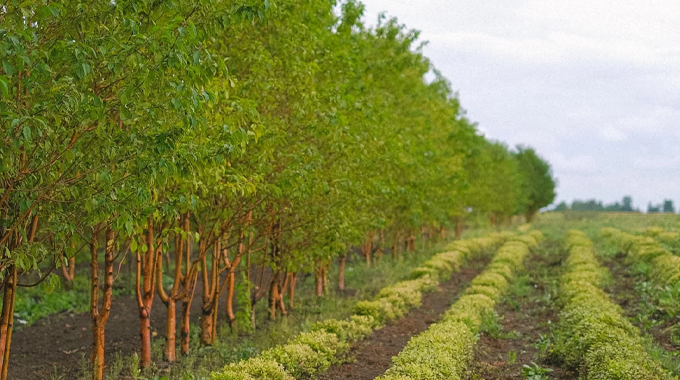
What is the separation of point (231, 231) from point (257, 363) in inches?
133

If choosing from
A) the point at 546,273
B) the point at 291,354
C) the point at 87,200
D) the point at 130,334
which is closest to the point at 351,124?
the point at 291,354

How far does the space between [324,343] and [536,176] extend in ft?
222

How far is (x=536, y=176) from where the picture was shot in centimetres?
7144

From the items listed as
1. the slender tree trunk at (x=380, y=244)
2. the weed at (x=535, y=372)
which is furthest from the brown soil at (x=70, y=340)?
the slender tree trunk at (x=380, y=244)

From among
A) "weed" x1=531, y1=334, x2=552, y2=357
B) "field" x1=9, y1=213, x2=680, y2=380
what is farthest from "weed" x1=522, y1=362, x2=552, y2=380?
"weed" x1=531, y1=334, x2=552, y2=357

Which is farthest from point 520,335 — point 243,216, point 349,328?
point 243,216

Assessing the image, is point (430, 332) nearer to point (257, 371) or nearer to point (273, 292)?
point (257, 371)

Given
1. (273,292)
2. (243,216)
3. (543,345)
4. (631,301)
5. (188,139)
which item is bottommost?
(543,345)

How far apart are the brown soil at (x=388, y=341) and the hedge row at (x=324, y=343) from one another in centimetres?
16

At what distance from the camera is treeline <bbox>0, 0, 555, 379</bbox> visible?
4.63m

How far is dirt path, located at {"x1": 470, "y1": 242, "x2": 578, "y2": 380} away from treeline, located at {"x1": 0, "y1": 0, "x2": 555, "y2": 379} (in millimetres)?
3296

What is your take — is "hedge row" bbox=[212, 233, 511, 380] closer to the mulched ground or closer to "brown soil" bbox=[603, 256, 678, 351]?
the mulched ground

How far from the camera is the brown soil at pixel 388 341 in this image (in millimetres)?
8258

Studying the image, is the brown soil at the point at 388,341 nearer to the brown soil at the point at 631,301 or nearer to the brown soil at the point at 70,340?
the brown soil at the point at 70,340
